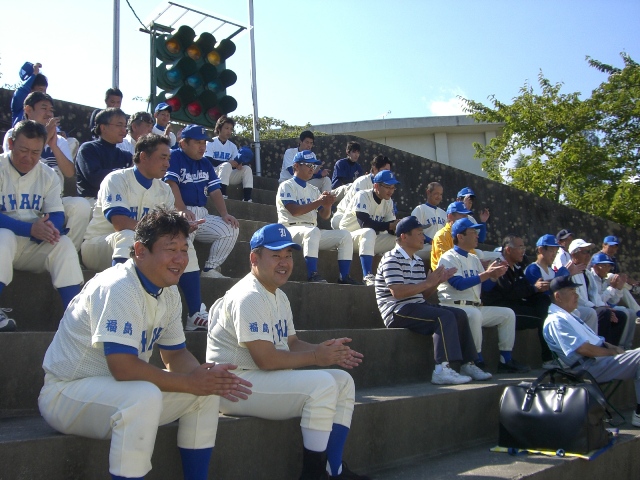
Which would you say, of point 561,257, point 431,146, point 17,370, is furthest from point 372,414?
point 431,146

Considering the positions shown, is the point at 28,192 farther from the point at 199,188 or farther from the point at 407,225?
the point at 407,225

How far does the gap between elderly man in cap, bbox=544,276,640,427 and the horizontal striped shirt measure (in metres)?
1.05

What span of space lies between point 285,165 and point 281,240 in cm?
614

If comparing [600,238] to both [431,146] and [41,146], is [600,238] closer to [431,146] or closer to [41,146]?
[41,146]

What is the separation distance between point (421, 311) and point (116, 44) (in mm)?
5006

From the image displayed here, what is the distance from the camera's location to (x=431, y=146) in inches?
1002

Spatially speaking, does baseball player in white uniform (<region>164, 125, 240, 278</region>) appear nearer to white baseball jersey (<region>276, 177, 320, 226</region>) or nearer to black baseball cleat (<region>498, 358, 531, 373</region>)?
white baseball jersey (<region>276, 177, 320, 226</region>)

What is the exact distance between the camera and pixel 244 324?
10.8ft

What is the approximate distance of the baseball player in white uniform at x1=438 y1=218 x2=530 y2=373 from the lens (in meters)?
5.79

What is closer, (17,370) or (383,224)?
(17,370)

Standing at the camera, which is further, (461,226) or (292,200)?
(292,200)

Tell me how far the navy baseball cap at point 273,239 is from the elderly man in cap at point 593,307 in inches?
163

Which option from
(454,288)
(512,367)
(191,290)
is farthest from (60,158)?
(512,367)

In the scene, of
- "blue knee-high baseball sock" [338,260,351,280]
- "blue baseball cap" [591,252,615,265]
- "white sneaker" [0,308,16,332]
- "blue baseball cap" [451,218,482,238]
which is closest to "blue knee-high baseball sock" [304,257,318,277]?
"blue knee-high baseball sock" [338,260,351,280]
